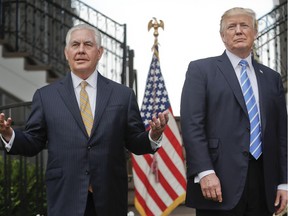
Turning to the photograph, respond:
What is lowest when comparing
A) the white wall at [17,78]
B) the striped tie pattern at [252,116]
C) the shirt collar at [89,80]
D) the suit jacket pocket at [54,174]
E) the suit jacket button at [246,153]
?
the suit jacket pocket at [54,174]

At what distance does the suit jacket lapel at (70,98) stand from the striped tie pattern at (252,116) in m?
0.93

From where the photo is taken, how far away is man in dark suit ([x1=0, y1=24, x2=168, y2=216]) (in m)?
3.86

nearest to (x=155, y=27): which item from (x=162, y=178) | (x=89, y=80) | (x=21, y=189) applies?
(x=162, y=178)

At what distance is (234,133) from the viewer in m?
3.79

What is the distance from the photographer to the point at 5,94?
1198 centimetres

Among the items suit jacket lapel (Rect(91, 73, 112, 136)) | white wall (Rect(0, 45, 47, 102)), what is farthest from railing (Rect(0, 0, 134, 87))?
suit jacket lapel (Rect(91, 73, 112, 136))

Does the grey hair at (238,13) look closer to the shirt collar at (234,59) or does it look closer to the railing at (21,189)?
the shirt collar at (234,59)

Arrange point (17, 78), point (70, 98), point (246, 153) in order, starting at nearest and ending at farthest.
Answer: point (246, 153) → point (70, 98) → point (17, 78)

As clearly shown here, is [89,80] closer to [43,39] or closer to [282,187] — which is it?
[282,187]

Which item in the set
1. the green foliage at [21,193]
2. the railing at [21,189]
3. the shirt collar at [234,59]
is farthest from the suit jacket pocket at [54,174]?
the green foliage at [21,193]

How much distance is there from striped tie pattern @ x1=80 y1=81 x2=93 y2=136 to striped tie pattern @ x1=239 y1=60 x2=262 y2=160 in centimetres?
89

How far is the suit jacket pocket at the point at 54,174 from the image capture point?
389cm

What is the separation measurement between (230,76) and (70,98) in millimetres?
932

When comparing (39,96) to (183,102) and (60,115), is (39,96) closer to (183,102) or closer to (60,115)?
(60,115)
